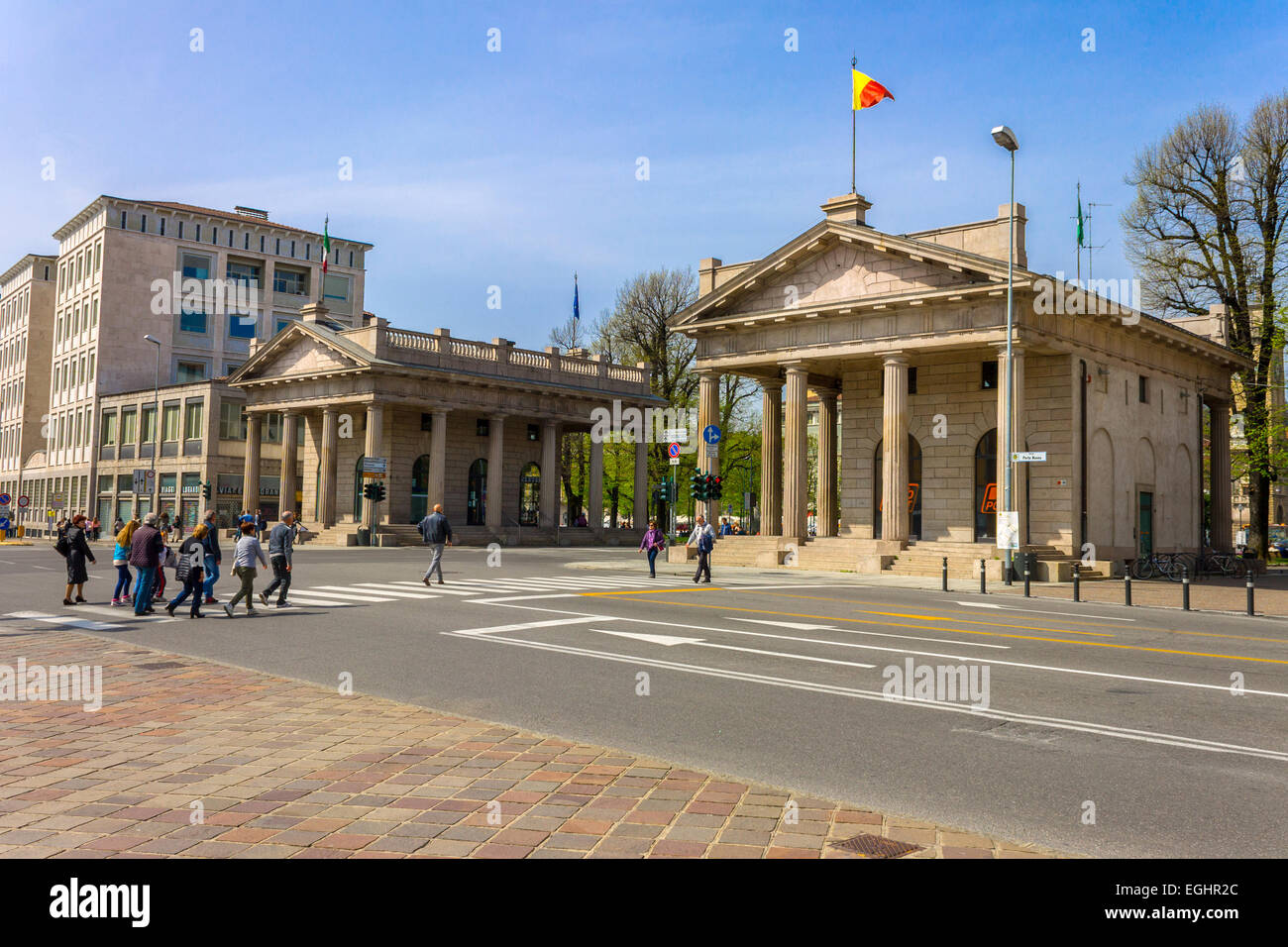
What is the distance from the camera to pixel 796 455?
119ft

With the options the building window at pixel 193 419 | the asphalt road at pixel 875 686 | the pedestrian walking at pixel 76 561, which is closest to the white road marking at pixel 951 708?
the asphalt road at pixel 875 686

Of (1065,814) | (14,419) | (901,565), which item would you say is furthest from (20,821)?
(14,419)

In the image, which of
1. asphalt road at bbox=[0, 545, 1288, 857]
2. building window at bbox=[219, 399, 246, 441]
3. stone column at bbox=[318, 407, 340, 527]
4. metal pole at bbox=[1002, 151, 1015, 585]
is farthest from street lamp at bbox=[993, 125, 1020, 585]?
building window at bbox=[219, 399, 246, 441]

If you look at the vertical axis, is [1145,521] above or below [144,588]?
above

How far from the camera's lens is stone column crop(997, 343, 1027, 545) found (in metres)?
29.1

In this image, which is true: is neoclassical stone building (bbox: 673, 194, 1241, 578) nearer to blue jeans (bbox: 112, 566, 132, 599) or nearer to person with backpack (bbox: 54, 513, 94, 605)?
Answer: blue jeans (bbox: 112, 566, 132, 599)

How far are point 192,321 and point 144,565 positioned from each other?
6726cm

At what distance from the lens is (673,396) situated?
62.6 m

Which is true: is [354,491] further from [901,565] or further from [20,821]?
[20,821]

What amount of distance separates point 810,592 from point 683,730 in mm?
15708

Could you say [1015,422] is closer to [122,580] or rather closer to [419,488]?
[122,580]

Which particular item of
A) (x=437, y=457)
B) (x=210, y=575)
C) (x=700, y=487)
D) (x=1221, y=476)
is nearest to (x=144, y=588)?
(x=210, y=575)

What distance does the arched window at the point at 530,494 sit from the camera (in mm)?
59094

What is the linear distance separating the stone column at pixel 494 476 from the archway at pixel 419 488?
3.48 metres
